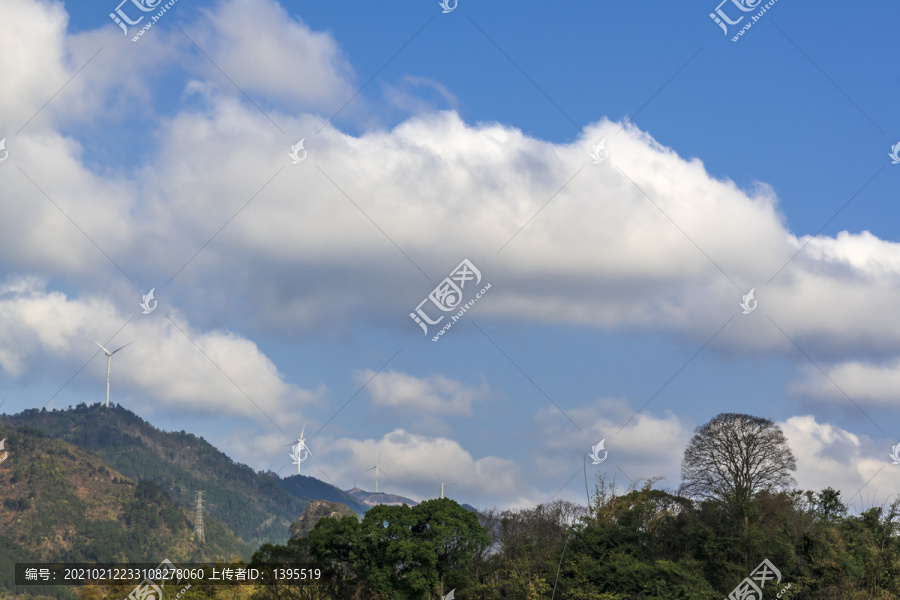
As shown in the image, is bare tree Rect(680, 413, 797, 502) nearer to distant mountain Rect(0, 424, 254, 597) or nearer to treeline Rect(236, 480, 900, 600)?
treeline Rect(236, 480, 900, 600)

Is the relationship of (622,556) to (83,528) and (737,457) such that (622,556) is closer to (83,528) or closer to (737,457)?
(737,457)

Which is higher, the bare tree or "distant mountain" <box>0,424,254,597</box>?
"distant mountain" <box>0,424,254,597</box>

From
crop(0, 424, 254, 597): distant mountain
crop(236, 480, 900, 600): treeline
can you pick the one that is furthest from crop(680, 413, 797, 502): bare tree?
crop(0, 424, 254, 597): distant mountain

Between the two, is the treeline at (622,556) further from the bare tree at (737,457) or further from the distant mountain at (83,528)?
the distant mountain at (83,528)

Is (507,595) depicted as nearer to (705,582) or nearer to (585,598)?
(585,598)

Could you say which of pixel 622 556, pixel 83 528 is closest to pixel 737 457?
pixel 622 556

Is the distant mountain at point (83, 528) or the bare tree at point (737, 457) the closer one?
the bare tree at point (737, 457)

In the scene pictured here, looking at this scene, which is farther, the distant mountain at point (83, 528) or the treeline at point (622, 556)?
the distant mountain at point (83, 528)

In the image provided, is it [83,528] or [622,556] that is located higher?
[83,528]

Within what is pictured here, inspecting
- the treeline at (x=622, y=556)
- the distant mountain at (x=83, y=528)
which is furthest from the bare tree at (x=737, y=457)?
the distant mountain at (x=83, y=528)

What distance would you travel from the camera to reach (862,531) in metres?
57.3

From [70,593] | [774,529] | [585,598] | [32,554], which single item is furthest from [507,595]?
[32,554]

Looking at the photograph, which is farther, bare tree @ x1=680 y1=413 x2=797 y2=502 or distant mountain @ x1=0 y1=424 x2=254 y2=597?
distant mountain @ x1=0 y1=424 x2=254 y2=597

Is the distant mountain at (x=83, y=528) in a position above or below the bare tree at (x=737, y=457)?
above
